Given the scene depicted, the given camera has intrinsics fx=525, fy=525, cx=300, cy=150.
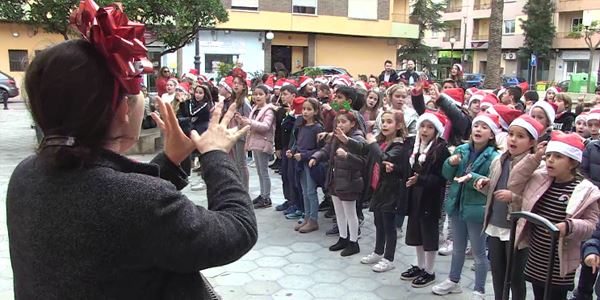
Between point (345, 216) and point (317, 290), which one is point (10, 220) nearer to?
point (317, 290)

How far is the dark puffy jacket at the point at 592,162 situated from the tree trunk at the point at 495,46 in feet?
46.2

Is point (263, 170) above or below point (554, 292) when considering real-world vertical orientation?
above

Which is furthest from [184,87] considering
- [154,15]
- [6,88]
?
[6,88]

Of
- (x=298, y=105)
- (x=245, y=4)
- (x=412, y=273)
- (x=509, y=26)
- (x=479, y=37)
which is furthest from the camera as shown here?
(x=479, y=37)

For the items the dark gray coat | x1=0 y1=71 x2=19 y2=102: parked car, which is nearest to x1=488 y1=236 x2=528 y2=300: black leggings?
the dark gray coat

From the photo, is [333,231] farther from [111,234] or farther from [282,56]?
[282,56]

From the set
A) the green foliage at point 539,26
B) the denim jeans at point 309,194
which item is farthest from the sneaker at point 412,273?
the green foliage at point 539,26

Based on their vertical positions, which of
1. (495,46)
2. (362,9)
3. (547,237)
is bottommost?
(547,237)

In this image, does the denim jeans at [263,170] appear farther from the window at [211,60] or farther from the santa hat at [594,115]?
the window at [211,60]

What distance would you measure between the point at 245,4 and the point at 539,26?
1100 inches

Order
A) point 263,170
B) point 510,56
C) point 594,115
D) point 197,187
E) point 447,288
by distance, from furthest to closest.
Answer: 1. point 510,56
2. point 197,187
3. point 263,170
4. point 594,115
5. point 447,288

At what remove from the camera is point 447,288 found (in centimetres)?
464

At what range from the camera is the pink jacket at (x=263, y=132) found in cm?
719

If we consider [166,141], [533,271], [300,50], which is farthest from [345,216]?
[300,50]
